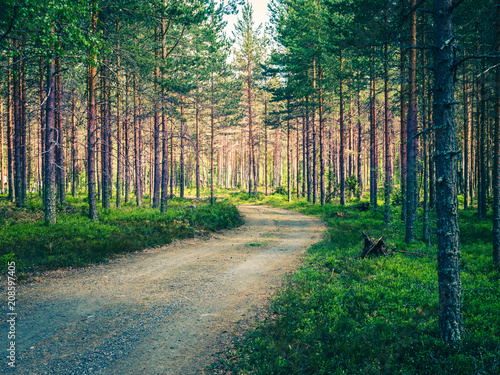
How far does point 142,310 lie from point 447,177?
6.35 meters

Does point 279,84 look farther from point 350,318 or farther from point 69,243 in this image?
point 350,318

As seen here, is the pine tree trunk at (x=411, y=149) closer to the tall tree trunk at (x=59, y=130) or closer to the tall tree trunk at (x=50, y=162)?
the tall tree trunk at (x=59, y=130)

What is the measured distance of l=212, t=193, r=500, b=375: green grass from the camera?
13.9ft

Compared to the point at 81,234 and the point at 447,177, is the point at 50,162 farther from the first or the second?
the point at 447,177

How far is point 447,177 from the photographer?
14.7 ft

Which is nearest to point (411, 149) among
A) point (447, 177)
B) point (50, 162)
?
point (447, 177)

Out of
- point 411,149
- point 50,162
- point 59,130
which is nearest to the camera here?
point 411,149

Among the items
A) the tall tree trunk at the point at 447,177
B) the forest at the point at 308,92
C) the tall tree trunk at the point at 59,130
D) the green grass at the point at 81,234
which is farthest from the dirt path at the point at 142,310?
the tall tree trunk at the point at 59,130

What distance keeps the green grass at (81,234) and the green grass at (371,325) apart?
674 cm

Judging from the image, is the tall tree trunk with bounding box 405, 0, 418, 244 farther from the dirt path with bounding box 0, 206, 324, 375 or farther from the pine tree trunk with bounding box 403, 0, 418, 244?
the dirt path with bounding box 0, 206, 324, 375

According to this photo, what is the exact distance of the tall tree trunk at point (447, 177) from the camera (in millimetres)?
→ 4457

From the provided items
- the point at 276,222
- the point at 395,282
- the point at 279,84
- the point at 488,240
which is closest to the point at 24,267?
the point at 395,282

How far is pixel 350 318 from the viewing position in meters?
5.62

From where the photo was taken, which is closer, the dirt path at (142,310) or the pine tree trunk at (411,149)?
the dirt path at (142,310)
